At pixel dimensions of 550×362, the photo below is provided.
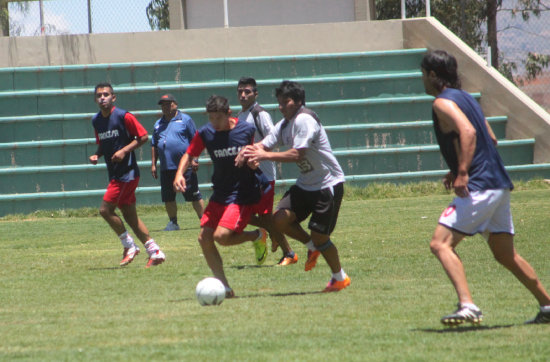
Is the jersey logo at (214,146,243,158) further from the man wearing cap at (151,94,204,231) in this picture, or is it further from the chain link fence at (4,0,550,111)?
the chain link fence at (4,0,550,111)

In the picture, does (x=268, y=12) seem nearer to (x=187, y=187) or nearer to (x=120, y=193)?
(x=187, y=187)

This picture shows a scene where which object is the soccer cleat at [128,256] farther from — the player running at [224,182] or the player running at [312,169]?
the player running at [312,169]

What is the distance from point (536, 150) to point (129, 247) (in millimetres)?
12299

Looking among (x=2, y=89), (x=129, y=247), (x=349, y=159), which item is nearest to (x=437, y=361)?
(x=129, y=247)

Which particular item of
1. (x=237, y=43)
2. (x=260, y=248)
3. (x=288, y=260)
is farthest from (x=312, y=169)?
(x=237, y=43)

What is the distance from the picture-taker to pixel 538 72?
3581 centimetres

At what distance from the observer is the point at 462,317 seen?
20.2ft

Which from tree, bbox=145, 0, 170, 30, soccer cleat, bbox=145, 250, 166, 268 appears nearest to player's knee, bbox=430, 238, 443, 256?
soccer cleat, bbox=145, 250, 166, 268

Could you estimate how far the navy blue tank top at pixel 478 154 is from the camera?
21.0ft

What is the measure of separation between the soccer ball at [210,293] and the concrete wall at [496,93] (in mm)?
14403

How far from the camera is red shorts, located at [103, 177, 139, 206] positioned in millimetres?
11195

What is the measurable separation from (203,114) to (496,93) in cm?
677

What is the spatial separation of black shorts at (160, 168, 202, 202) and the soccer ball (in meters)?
7.45

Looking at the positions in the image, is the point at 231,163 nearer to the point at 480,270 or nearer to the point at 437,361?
the point at 480,270
